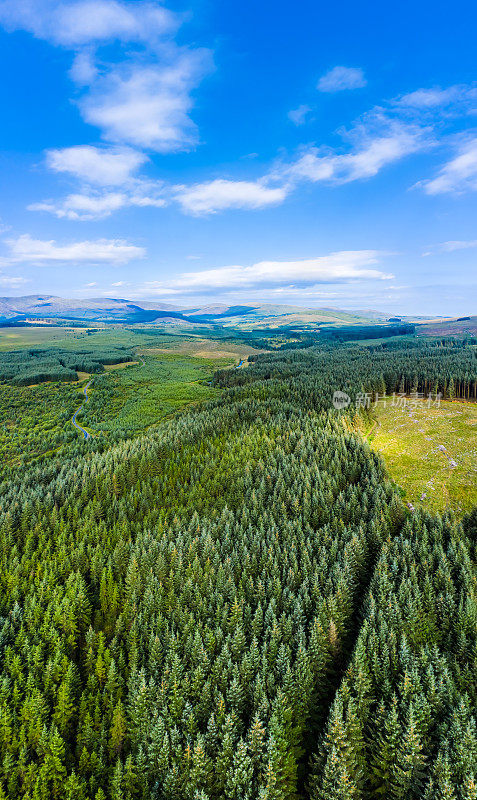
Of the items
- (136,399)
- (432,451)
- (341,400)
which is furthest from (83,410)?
(432,451)

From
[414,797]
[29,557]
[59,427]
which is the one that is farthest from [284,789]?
[59,427]

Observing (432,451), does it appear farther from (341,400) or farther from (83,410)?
(83,410)

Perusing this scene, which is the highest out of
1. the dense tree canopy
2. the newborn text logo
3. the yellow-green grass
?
the newborn text logo

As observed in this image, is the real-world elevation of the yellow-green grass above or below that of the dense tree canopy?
above

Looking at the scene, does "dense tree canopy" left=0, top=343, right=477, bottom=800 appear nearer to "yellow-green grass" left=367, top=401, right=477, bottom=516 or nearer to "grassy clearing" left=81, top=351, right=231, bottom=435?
"yellow-green grass" left=367, top=401, right=477, bottom=516

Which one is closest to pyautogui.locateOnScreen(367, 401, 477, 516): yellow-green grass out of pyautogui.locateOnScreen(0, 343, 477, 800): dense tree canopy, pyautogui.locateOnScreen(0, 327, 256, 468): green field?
pyautogui.locateOnScreen(0, 343, 477, 800): dense tree canopy

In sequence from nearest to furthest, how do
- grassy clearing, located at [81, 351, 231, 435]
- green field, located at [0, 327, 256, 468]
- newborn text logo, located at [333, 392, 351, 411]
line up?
newborn text logo, located at [333, 392, 351, 411] < green field, located at [0, 327, 256, 468] < grassy clearing, located at [81, 351, 231, 435]

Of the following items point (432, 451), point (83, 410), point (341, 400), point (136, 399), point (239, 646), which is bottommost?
point (239, 646)

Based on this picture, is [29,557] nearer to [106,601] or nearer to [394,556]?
[106,601]

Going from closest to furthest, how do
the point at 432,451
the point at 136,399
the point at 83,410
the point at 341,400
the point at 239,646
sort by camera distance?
1. the point at 239,646
2. the point at 432,451
3. the point at 341,400
4. the point at 83,410
5. the point at 136,399
